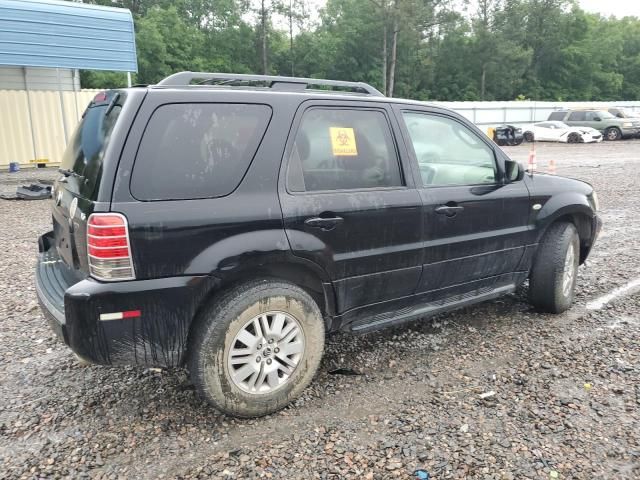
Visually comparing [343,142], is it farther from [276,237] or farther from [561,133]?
[561,133]

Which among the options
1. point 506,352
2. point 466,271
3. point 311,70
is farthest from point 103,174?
point 311,70

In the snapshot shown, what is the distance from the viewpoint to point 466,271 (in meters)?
3.88

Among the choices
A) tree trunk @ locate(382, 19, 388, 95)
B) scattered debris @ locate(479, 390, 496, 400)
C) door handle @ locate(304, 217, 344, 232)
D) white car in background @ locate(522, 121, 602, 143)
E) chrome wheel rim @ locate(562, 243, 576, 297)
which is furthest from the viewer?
tree trunk @ locate(382, 19, 388, 95)

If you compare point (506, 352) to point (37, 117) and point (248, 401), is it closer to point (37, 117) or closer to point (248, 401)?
point (248, 401)

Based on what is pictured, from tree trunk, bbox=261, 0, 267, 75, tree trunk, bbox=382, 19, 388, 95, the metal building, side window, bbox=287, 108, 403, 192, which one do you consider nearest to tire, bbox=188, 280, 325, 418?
side window, bbox=287, 108, 403, 192

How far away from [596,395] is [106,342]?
113 inches

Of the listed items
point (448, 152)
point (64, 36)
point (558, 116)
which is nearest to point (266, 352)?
point (448, 152)

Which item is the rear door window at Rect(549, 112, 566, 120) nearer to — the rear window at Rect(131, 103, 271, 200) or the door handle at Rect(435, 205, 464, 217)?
the door handle at Rect(435, 205, 464, 217)

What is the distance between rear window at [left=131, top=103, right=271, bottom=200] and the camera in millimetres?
2658

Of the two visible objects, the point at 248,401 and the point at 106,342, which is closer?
the point at 106,342

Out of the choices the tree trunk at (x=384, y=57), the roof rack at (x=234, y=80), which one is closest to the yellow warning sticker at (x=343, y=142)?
the roof rack at (x=234, y=80)

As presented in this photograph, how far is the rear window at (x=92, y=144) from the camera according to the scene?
2709mm

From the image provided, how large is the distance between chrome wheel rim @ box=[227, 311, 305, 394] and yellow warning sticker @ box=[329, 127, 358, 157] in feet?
3.49

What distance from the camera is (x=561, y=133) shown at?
27.2 meters
